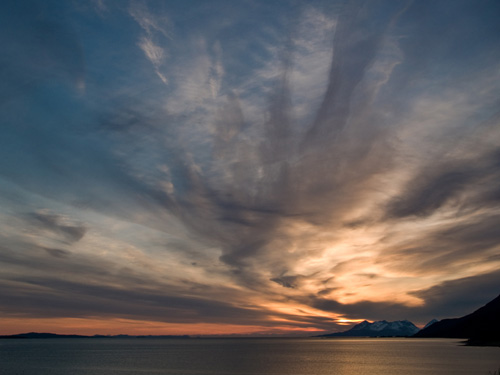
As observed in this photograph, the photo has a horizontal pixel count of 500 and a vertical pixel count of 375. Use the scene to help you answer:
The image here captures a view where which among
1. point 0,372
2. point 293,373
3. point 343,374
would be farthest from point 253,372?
point 0,372

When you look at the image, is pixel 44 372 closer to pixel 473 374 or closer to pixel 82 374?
pixel 82 374

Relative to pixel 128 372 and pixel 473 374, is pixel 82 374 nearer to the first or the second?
pixel 128 372

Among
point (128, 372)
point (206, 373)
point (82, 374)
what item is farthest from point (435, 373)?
point (82, 374)

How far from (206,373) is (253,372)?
45.2ft

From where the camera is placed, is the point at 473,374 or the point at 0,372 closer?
the point at 473,374

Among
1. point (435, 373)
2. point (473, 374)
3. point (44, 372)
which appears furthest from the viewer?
point (44, 372)

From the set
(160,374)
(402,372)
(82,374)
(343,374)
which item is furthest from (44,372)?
(402,372)

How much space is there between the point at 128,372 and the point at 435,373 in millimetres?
90121

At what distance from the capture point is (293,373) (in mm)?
105375

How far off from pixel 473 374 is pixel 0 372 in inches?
5307

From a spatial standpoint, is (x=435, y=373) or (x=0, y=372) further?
(x=0, y=372)

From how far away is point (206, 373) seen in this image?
10469 centimetres

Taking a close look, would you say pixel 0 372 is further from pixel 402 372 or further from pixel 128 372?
pixel 402 372

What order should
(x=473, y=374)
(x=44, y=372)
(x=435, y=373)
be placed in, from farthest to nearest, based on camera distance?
(x=44, y=372), (x=435, y=373), (x=473, y=374)
